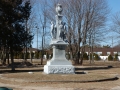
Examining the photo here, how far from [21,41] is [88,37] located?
18.8 metres

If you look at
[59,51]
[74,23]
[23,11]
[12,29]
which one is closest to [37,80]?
[59,51]

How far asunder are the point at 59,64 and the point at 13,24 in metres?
12.1

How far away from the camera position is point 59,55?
21812mm

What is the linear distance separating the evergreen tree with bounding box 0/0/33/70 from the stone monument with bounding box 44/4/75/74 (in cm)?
898

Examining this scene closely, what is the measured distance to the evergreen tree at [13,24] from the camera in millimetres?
29828

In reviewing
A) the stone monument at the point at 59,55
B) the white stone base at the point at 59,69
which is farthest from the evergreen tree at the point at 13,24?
the white stone base at the point at 59,69

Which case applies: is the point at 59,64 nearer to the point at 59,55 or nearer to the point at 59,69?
the point at 59,69

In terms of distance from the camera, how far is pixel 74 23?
153 feet

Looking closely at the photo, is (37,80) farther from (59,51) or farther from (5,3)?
(5,3)

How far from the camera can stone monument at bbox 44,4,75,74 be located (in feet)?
69.5

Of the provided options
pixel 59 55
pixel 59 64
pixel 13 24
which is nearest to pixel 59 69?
pixel 59 64

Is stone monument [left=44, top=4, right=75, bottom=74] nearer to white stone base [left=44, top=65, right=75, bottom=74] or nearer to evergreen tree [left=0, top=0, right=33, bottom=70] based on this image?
white stone base [left=44, top=65, right=75, bottom=74]

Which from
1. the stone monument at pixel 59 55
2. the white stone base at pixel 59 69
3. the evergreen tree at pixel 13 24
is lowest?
the white stone base at pixel 59 69

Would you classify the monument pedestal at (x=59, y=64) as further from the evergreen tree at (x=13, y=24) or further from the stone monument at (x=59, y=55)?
the evergreen tree at (x=13, y=24)
